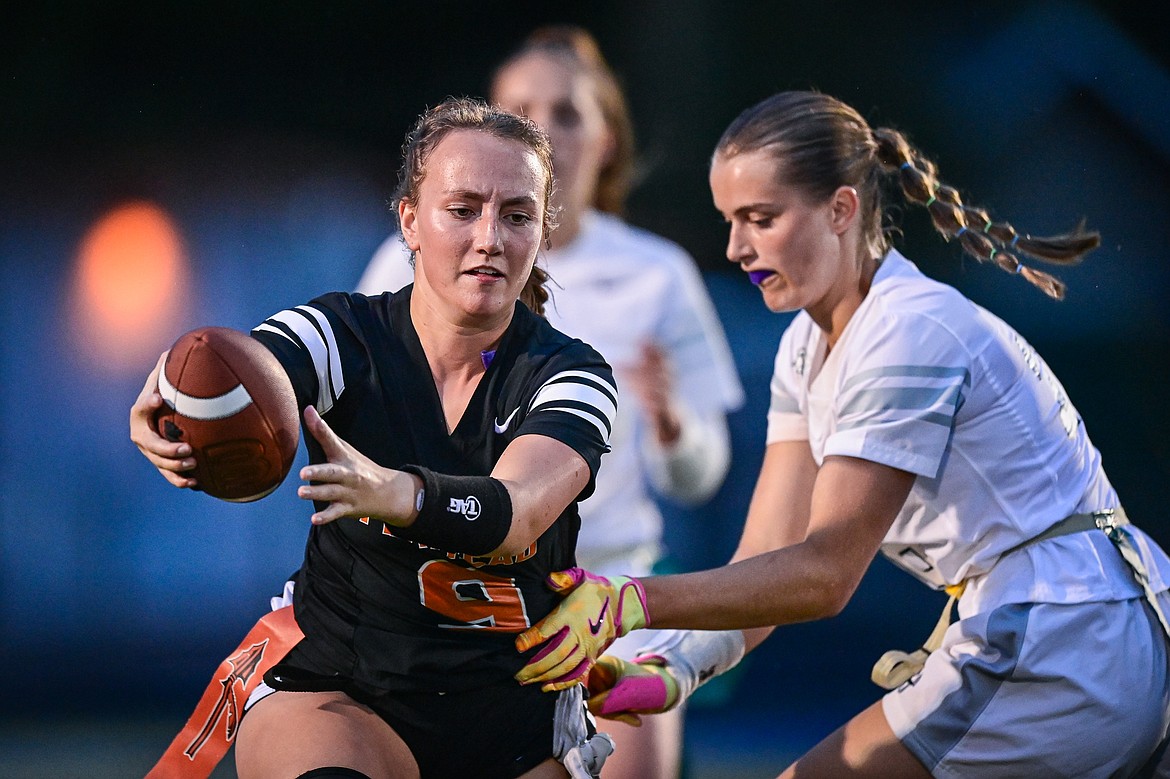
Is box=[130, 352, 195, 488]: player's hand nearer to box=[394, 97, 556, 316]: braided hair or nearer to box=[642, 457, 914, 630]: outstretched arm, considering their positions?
box=[394, 97, 556, 316]: braided hair

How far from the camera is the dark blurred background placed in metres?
4.01

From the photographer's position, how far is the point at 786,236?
243cm

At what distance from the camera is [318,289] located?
422 cm

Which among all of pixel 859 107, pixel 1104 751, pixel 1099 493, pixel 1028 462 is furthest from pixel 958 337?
pixel 859 107

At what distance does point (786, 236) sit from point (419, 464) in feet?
3.05

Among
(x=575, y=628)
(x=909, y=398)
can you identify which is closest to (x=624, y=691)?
(x=575, y=628)

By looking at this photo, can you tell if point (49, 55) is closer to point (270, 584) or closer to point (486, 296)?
point (270, 584)

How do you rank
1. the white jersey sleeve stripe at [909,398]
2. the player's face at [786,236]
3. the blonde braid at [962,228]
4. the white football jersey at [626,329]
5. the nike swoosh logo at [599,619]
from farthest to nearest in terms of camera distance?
the white football jersey at [626,329], the blonde braid at [962,228], the player's face at [786,236], the white jersey sleeve stripe at [909,398], the nike swoosh logo at [599,619]

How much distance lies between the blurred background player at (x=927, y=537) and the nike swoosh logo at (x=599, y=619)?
57 mm

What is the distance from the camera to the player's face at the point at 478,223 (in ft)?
6.18

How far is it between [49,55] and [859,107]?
2.65m

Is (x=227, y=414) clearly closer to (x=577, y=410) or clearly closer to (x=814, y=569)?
(x=577, y=410)

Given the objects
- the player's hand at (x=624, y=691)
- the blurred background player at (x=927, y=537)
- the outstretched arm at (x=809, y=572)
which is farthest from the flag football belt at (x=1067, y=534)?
the player's hand at (x=624, y=691)

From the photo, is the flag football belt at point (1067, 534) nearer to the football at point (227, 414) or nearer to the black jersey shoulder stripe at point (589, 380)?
the black jersey shoulder stripe at point (589, 380)
